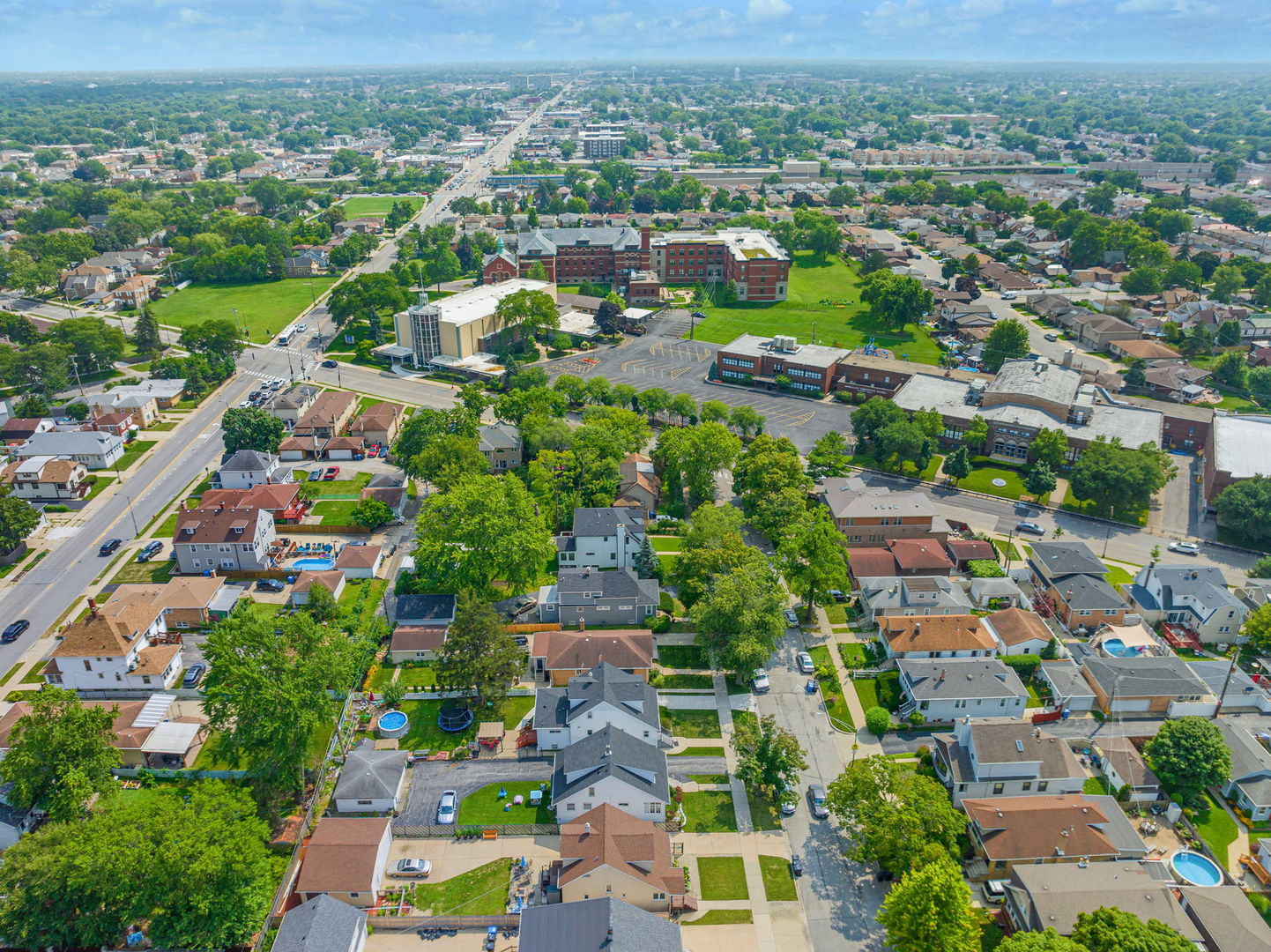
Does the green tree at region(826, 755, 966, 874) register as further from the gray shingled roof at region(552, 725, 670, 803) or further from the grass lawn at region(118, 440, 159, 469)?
the grass lawn at region(118, 440, 159, 469)

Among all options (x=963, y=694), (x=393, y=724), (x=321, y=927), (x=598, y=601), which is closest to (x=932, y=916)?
(x=963, y=694)

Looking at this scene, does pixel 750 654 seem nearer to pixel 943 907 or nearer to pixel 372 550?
pixel 943 907

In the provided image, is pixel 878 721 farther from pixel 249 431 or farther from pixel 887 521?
pixel 249 431

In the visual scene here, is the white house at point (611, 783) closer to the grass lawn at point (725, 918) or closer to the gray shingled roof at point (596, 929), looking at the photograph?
the grass lawn at point (725, 918)

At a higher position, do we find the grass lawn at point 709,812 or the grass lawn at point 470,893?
the grass lawn at point 470,893

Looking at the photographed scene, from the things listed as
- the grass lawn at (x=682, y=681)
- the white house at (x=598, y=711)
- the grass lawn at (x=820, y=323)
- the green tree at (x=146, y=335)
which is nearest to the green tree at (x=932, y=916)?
the white house at (x=598, y=711)

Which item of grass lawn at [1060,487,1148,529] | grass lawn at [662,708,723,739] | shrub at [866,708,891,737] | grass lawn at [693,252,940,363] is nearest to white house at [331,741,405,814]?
grass lawn at [662,708,723,739]
